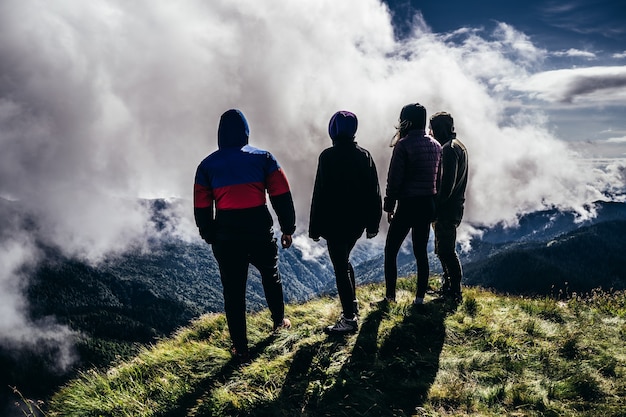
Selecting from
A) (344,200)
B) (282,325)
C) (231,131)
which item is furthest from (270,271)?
(231,131)

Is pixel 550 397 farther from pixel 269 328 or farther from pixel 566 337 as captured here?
pixel 269 328

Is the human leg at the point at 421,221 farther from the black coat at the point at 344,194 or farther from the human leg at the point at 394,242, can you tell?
the black coat at the point at 344,194

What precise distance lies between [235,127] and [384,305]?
15.6 feet

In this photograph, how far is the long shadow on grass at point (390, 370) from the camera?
4.41 metres

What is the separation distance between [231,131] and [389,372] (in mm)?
4516

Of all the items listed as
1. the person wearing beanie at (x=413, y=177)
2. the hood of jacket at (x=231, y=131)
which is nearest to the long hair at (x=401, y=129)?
the person wearing beanie at (x=413, y=177)

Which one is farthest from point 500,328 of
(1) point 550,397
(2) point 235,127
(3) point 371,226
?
(2) point 235,127

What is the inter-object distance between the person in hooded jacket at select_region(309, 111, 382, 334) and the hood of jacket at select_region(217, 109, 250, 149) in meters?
1.47

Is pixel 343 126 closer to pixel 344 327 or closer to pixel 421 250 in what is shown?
pixel 421 250

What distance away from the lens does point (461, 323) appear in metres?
6.91

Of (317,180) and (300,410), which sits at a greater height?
(317,180)

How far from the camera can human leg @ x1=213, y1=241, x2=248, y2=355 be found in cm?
581

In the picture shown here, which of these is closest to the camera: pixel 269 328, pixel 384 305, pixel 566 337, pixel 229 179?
pixel 229 179

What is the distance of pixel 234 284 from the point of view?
5.93 metres
